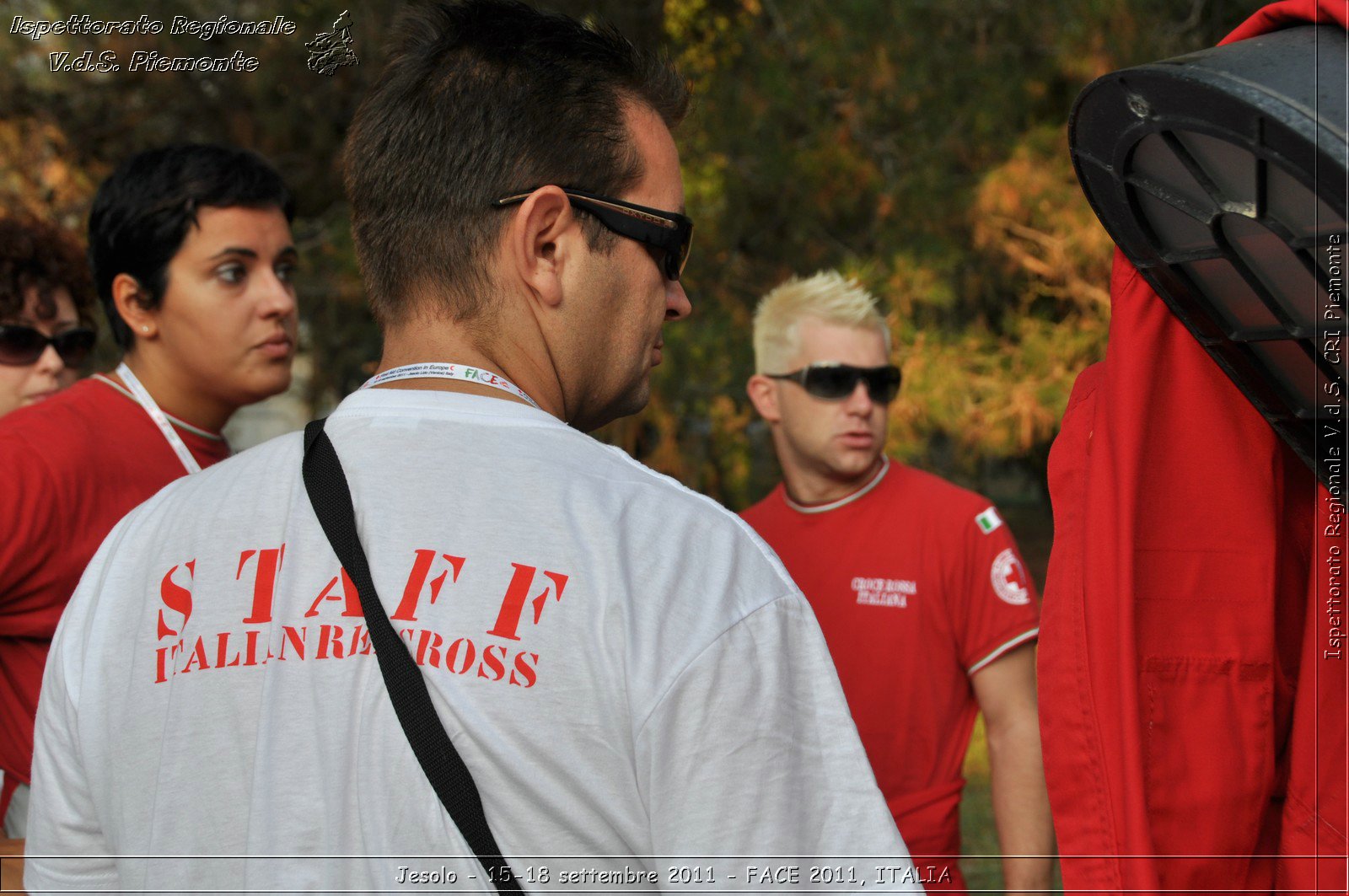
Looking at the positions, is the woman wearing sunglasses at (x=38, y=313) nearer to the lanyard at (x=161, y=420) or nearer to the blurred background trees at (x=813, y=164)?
the lanyard at (x=161, y=420)

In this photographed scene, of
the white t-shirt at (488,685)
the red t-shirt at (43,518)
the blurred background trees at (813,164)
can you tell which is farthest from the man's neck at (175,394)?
the blurred background trees at (813,164)

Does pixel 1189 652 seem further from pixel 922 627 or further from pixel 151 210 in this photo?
pixel 151 210

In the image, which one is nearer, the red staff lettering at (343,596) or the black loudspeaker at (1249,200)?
the black loudspeaker at (1249,200)

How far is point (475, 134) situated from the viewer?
1.45 meters

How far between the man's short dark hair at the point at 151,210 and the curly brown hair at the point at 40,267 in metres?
0.57

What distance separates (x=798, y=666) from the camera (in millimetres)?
1246

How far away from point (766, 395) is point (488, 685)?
9.40 feet

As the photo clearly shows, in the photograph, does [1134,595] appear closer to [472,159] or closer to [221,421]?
[472,159]

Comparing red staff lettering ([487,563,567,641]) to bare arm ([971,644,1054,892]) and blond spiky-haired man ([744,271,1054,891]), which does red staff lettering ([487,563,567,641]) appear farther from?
bare arm ([971,644,1054,892])

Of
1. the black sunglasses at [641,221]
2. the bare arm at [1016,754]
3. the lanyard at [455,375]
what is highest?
the black sunglasses at [641,221]

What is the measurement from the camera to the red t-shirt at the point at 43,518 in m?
2.17

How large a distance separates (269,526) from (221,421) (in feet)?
4.98

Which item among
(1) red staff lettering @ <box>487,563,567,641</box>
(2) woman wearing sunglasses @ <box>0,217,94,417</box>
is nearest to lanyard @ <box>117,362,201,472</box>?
(2) woman wearing sunglasses @ <box>0,217,94,417</box>

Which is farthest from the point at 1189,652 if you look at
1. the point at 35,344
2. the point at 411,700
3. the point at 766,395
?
the point at 35,344
